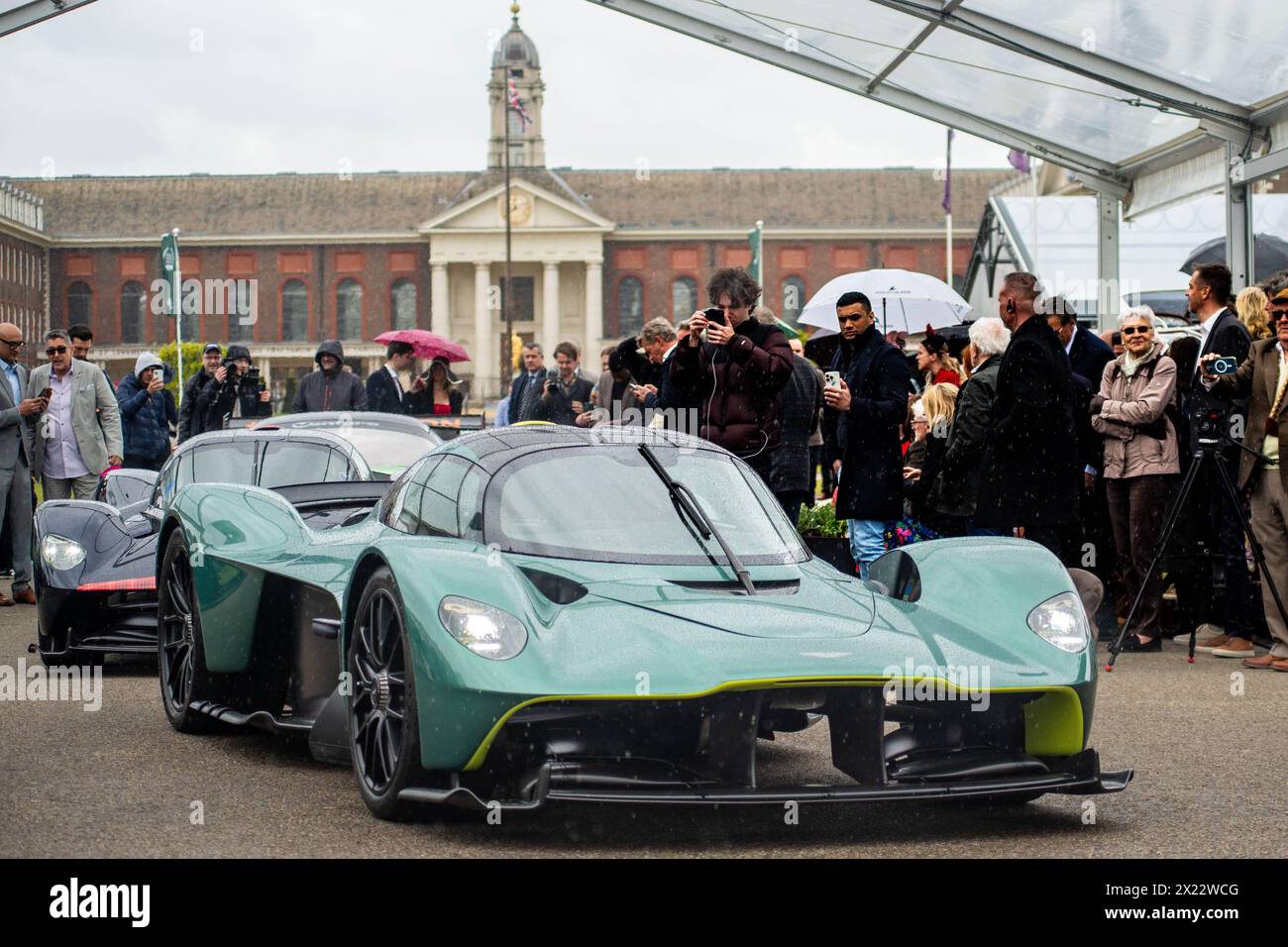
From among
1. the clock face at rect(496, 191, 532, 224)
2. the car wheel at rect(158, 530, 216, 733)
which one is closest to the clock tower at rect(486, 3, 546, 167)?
the clock face at rect(496, 191, 532, 224)

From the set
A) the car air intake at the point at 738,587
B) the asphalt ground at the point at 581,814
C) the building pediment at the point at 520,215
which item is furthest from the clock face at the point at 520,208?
the car air intake at the point at 738,587

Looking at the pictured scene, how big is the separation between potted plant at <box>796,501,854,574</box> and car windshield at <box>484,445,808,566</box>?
5.36 m

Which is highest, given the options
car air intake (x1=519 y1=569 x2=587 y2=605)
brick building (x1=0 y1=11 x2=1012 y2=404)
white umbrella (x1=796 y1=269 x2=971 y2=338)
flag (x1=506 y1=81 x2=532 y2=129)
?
flag (x1=506 y1=81 x2=532 y2=129)

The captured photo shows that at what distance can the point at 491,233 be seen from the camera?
101125 mm

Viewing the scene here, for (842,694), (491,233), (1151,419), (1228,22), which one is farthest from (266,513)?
(491,233)

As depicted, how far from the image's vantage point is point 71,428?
14477 millimetres

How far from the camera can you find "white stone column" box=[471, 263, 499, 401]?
331 ft

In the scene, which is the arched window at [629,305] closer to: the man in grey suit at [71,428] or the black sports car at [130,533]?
the man in grey suit at [71,428]

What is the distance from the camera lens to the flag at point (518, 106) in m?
88.2

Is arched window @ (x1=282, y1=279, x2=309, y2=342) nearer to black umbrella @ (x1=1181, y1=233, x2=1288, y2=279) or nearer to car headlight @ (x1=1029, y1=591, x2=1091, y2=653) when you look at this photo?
black umbrella @ (x1=1181, y1=233, x2=1288, y2=279)

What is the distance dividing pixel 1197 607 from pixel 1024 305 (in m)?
2.60

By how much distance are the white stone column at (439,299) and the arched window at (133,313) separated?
16.2 m

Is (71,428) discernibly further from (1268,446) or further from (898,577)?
(898,577)

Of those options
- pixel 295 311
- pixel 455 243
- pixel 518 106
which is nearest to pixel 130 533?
pixel 518 106
